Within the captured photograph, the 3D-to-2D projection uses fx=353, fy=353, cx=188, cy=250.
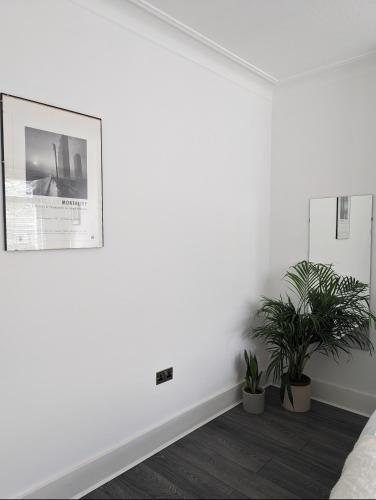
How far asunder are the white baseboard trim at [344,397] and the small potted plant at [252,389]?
55 cm

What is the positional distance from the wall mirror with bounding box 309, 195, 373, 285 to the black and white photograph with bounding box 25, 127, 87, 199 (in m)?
1.81

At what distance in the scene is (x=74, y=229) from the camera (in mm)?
1664

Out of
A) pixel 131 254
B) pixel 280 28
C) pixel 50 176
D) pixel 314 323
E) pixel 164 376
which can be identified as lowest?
pixel 164 376

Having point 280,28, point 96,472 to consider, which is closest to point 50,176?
point 96,472

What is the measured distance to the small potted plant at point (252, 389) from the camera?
2.26 metres

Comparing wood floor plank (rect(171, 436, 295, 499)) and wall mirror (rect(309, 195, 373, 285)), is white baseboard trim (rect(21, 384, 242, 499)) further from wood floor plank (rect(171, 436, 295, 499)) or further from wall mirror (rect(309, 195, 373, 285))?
wall mirror (rect(309, 195, 373, 285))

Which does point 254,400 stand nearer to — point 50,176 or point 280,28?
point 50,176

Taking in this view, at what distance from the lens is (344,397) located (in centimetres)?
259

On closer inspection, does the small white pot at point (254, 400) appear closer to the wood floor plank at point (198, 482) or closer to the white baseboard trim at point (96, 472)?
the white baseboard trim at point (96, 472)

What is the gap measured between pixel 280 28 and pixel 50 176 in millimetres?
1587

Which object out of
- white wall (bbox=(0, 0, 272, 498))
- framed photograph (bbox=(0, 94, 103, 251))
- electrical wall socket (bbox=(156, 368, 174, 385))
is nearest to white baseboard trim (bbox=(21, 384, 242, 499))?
white wall (bbox=(0, 0, 272, 498))

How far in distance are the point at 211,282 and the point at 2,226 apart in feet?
4.69

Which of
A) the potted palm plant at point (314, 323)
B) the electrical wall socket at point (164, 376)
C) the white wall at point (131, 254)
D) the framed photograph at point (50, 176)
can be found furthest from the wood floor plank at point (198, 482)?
the potted palm plant at point (314, 323)

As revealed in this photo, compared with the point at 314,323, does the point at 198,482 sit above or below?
above
